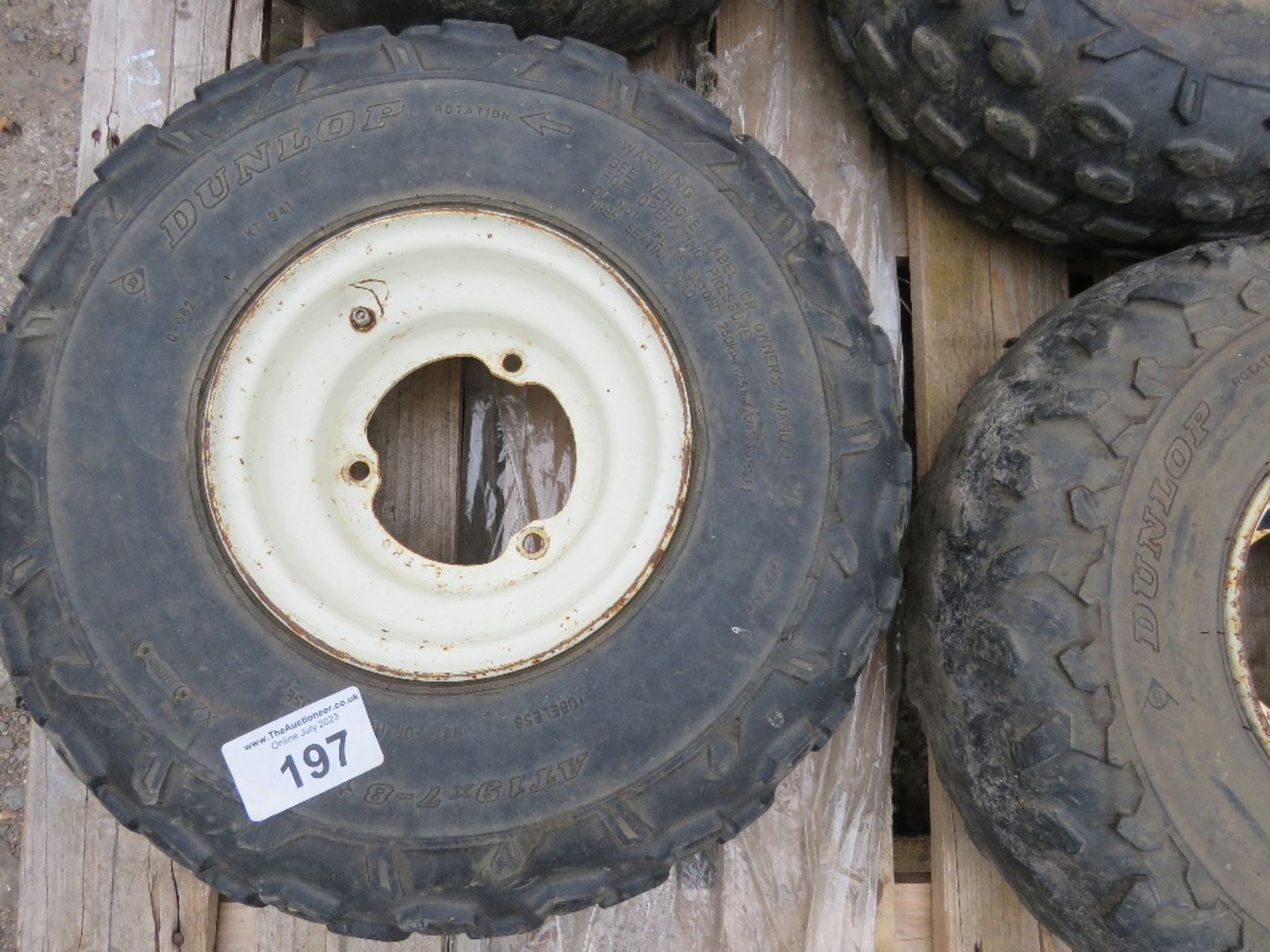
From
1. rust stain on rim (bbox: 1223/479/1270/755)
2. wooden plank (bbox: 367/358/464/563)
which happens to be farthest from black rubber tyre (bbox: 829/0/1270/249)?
wooden plank (bbox: 367/358/464/563)

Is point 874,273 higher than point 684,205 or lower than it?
higher

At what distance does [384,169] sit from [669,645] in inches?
29.0

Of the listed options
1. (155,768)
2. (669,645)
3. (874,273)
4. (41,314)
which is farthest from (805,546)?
(41,314)

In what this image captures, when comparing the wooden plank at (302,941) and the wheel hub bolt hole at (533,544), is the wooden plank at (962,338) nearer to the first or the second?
the wheel hub bolt hole at (533,544)

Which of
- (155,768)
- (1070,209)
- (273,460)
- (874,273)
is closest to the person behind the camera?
(155,768)

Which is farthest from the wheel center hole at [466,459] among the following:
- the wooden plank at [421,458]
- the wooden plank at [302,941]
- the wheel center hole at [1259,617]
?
the wheel center hole at [1259,617]

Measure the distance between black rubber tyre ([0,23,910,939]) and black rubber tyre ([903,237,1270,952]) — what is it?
0.17 m

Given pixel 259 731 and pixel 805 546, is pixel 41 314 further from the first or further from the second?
pixel 805 546

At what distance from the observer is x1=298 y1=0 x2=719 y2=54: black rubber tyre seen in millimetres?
1357

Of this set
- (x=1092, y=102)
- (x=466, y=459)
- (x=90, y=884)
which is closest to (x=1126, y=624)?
(x=1092, y=102)

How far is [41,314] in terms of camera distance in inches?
46.7

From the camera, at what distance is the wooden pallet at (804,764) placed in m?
1.51

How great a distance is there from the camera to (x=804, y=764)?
1544 millimetres

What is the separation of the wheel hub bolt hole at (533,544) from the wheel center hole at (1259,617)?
1221 millimetres
